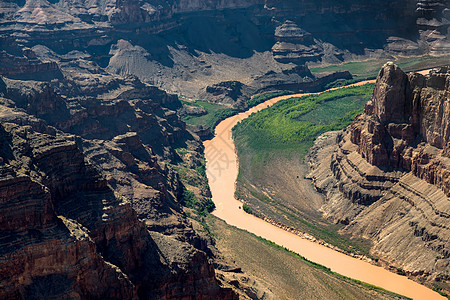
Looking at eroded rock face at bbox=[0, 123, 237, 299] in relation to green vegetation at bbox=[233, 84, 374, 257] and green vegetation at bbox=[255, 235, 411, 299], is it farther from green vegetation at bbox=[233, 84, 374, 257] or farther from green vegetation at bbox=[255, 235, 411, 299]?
green vegetation at bbox=[233, 84, 374, 257]

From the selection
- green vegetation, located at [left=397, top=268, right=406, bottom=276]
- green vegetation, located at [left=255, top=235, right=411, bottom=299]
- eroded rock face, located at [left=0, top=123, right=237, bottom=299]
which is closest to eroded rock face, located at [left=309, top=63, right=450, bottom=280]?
green vegetation, located at [left=397, top=268, right=406, bottom=276]

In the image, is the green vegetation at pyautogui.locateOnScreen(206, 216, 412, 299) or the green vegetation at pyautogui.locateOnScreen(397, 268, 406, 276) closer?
the green vegetation at pyautogui.locateOnScreen(206, 216, 412, 299)

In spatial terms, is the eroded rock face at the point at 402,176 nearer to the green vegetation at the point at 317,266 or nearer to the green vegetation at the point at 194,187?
the green vegetation at the point at 317,266

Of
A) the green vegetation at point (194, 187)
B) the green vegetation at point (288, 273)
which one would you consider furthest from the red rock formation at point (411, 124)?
the green vegetation at point (194, 187)

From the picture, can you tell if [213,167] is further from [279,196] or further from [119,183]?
[119,183]

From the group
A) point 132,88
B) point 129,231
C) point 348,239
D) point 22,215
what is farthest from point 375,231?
point 132,88
